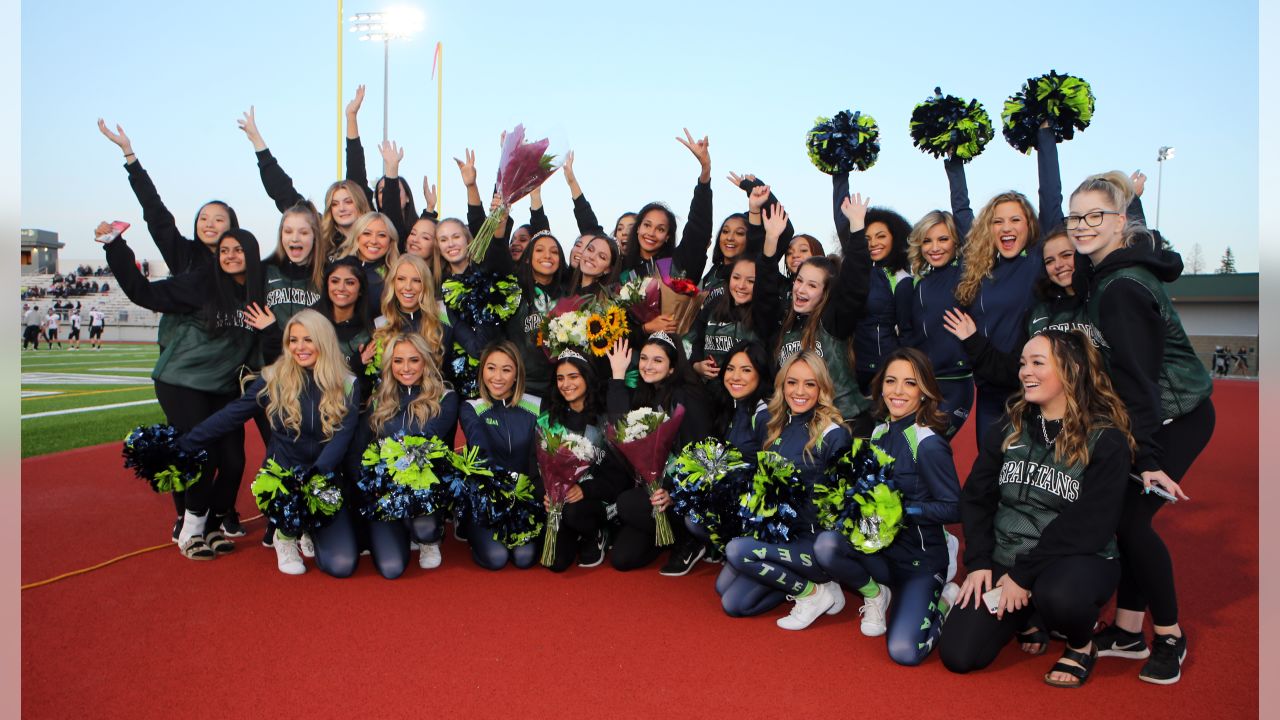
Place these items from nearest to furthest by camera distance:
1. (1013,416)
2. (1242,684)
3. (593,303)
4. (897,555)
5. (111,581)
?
1. (1242,684)
2. (1013,416)
3. (897,555)
4. (111,581)
5. (593,303)

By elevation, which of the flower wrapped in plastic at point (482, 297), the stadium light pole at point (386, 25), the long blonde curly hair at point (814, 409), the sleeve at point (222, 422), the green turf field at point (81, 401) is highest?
the stadium light pole at point (386, 25)

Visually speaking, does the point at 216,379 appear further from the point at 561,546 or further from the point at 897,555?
the point at 897,555

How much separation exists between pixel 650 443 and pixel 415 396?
1468 millimetres

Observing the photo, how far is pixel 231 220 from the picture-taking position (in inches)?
216

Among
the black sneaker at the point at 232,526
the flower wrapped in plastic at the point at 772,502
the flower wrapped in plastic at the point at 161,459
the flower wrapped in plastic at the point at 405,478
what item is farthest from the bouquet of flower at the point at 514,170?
the flower wrapped in plastic at the point at 772,502

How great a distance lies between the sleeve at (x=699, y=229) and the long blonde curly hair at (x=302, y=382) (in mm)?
2230

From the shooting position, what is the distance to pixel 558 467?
4.66 metres

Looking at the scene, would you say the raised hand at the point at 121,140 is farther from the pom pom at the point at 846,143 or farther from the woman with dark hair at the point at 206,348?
the pom pom at the point at 846,143

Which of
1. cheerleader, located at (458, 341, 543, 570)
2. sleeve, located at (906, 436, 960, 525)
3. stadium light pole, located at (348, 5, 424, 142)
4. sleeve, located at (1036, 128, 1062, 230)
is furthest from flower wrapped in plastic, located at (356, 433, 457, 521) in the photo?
stadium light pole, located at (348, 5, 424, 142)

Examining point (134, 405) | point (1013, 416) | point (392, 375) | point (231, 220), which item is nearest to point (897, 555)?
point (1013, 416)

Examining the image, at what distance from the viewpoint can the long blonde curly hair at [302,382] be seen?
189 inches

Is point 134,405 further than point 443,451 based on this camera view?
Yes

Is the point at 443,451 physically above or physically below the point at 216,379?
below

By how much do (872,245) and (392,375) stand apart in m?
2.87
